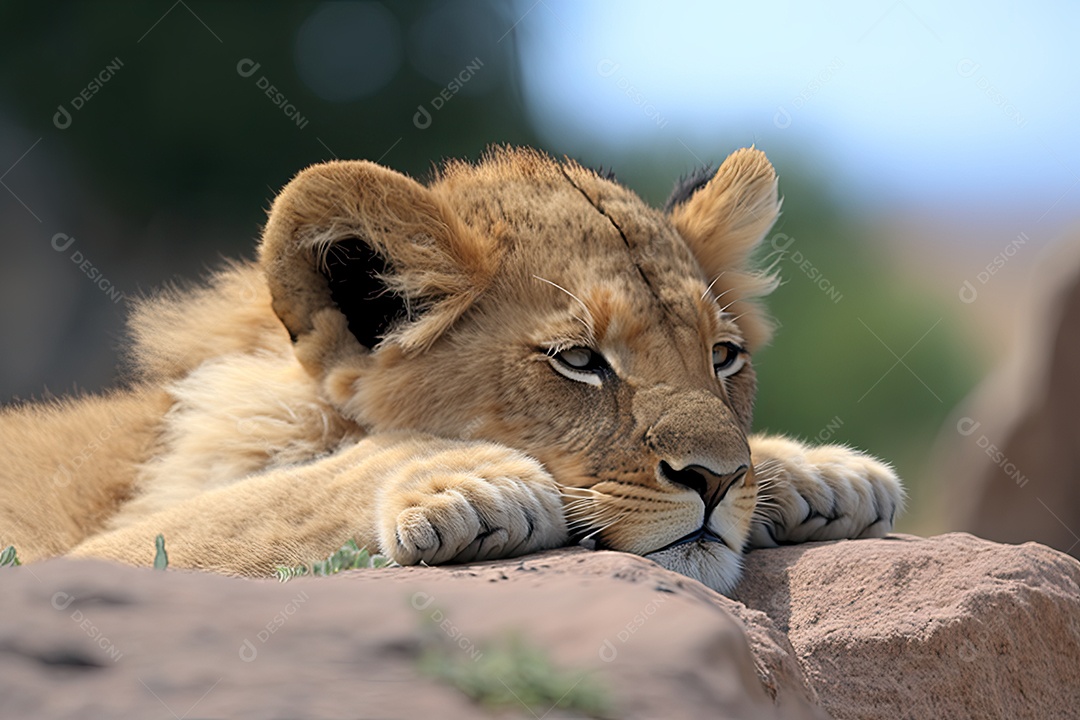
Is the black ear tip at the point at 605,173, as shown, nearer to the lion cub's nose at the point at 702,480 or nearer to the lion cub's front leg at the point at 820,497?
the lion cub's front leg at the point at 820,497

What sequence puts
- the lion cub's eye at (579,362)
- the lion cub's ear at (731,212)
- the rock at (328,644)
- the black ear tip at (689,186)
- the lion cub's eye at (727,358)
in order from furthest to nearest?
the black ear tip at (689,186) → the lion cub's ear at (731,212) → the lion cub's eye at (727,358) → the lion cub's eye at (579,362) → the rock at (328,644)

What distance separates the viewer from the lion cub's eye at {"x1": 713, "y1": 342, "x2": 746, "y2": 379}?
395 cm

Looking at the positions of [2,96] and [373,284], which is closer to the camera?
[373,284]

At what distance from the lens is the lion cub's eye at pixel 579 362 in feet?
11.6

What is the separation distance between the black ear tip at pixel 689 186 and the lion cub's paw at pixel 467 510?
6.56 ft

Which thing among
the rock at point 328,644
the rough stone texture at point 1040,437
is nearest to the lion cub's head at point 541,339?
the rock at point 328,644

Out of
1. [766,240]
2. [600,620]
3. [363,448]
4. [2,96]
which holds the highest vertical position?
[766,240]

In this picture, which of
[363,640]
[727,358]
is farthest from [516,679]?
[727,358]

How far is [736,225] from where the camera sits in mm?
4578

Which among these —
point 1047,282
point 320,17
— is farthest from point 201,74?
point 1047,282

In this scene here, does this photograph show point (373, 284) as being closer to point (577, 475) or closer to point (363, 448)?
point (363, 448)

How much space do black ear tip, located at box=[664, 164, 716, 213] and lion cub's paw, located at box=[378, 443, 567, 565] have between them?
2.00m

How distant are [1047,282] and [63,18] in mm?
13800

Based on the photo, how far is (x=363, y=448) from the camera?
3.44m
